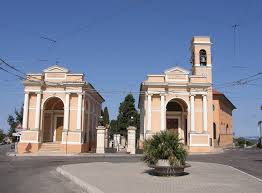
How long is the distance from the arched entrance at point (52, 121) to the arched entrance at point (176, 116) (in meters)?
14.4

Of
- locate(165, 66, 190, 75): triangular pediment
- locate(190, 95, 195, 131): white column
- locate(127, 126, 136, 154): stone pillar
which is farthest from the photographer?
locate(165, 66, 190, 75): triangular pediment

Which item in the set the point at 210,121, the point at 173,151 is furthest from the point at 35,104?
the point at 173,151

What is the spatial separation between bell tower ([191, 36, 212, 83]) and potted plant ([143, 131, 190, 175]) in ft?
115

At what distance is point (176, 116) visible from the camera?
161ft

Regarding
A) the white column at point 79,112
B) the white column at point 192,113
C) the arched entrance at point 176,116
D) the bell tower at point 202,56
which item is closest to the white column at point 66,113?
the white column at point 79,112

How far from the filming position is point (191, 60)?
171ft

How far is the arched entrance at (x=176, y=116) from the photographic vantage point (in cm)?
4853

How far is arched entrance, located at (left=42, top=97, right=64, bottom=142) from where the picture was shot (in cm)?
4741

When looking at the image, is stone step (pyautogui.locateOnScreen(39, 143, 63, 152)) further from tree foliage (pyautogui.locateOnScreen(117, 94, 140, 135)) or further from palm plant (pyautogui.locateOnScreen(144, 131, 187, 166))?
palm plant (pyautogui.locateOnScreen(144, 131, 187, 166))

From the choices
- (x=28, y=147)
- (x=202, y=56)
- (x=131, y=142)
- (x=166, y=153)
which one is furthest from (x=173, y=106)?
(x=166, y=153)

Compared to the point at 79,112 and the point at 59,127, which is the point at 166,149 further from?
the point at 59,127

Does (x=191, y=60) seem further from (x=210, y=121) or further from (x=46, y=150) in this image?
(x=46, y=150)

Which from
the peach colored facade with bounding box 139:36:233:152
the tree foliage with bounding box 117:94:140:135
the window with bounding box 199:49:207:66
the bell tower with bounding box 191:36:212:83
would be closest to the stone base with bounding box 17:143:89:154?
the peach colored facade with bounding box 139:36:233:152

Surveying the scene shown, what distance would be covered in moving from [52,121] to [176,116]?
55.0 ft
